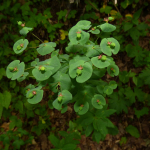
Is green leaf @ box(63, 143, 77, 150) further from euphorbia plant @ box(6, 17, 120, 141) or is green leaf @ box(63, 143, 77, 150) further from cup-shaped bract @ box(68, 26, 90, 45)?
cup-shaped bract @ box(68, 26, 90, 45)

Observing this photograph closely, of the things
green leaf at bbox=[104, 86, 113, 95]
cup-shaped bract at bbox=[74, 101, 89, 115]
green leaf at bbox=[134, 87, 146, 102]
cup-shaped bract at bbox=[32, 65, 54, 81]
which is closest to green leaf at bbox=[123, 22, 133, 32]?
Answer: green leaf at bbox=[134, 87, 146, 102]

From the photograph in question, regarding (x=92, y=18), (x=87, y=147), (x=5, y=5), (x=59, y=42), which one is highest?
(x=5, y=5)

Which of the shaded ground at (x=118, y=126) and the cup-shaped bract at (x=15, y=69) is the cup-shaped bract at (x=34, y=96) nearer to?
the cup-shaped bract at (x=15, y=69)

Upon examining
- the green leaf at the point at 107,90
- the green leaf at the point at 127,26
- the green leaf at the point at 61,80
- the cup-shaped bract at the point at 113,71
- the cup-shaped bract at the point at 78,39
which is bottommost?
the green leaf at the point at 107,90

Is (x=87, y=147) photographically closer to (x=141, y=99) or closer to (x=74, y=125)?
(x=74, y=125)

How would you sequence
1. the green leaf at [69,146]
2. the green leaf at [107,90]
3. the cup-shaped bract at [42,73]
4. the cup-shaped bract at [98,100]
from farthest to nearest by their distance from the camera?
the green leaf at [69,146], the green leaf at [107,90], the cup-shaped bract at [98,100], the cup-shaped bract at [42,73]

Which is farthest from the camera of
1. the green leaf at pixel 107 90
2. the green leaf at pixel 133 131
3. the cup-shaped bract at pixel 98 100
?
the green leaf at pixel 133 131

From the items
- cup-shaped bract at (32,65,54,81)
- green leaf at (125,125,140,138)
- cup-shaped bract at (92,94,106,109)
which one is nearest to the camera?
cup-shaped bract at (32,65,54,81)

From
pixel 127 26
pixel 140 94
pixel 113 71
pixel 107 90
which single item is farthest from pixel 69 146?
pixel 127 26

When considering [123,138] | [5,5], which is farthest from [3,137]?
[5,5]

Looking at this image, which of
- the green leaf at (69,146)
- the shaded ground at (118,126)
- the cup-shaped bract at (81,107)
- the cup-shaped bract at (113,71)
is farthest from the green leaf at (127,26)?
the green leaf at (69,146)

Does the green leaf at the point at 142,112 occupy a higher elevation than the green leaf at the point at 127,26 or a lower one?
lower
